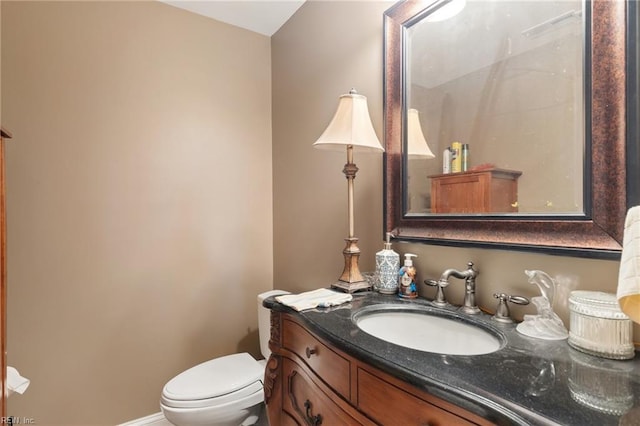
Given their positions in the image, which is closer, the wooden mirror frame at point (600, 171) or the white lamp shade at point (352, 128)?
the wooden mirror frame at point (600, 171)

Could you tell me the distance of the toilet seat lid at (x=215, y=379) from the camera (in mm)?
1530

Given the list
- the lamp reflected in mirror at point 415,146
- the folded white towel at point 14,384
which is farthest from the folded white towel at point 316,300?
the folded white towel at point 14,384

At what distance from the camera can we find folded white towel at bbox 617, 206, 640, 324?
1.86 feet

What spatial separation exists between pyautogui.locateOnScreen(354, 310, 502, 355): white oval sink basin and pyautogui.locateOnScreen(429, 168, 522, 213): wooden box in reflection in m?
0.38

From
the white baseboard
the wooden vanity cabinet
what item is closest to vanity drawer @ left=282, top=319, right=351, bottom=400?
the wooden vanity cabinet

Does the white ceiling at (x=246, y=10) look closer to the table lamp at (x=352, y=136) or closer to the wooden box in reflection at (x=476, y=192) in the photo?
the table lamp at (x=352, y=136)

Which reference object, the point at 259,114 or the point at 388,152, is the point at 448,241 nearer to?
the point at 388,152

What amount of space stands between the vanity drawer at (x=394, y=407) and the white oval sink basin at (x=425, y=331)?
0.81 ft

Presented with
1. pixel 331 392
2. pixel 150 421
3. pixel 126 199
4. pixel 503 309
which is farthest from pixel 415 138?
pixel 150 421

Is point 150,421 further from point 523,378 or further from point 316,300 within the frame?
point 523,378

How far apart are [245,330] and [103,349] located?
842 mm

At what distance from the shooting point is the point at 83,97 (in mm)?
1816

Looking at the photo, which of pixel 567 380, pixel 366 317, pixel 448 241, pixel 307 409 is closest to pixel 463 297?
pixel 448 241

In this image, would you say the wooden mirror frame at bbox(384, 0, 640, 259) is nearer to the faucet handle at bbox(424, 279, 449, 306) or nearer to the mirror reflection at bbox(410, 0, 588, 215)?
the mirror reflection at bbox(410, 0, 588, 215)
